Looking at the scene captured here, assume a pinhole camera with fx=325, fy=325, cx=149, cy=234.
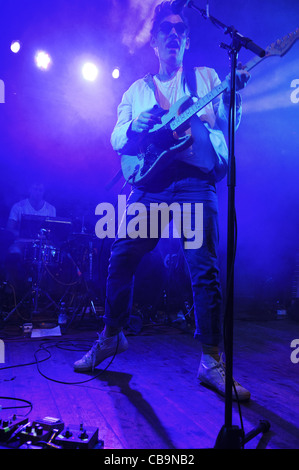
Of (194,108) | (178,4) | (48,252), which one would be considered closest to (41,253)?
(48,252)

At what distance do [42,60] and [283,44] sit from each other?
5330 mm

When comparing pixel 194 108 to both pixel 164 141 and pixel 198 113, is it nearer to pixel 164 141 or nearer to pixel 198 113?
pixel 198 113

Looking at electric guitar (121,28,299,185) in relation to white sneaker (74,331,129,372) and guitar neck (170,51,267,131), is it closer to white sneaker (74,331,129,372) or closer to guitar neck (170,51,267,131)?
guitar neck (170,51,267,131)

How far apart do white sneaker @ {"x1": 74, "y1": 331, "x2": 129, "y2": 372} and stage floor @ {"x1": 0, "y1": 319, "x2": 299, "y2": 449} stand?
0.17ft

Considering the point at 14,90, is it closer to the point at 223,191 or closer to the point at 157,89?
the point at 223,191

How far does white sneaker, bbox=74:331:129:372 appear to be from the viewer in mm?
2025

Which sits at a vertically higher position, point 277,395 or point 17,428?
point 17,428

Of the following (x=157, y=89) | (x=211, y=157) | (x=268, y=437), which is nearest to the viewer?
(x=268, y=437)

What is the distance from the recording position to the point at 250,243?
6.44m

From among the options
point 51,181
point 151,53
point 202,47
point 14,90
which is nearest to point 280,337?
point 202,47

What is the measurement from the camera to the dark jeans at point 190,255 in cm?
188

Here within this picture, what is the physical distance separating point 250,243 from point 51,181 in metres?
4.46

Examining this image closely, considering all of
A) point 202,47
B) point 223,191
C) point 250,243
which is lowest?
point 250,243

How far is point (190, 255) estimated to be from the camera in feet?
6.47
